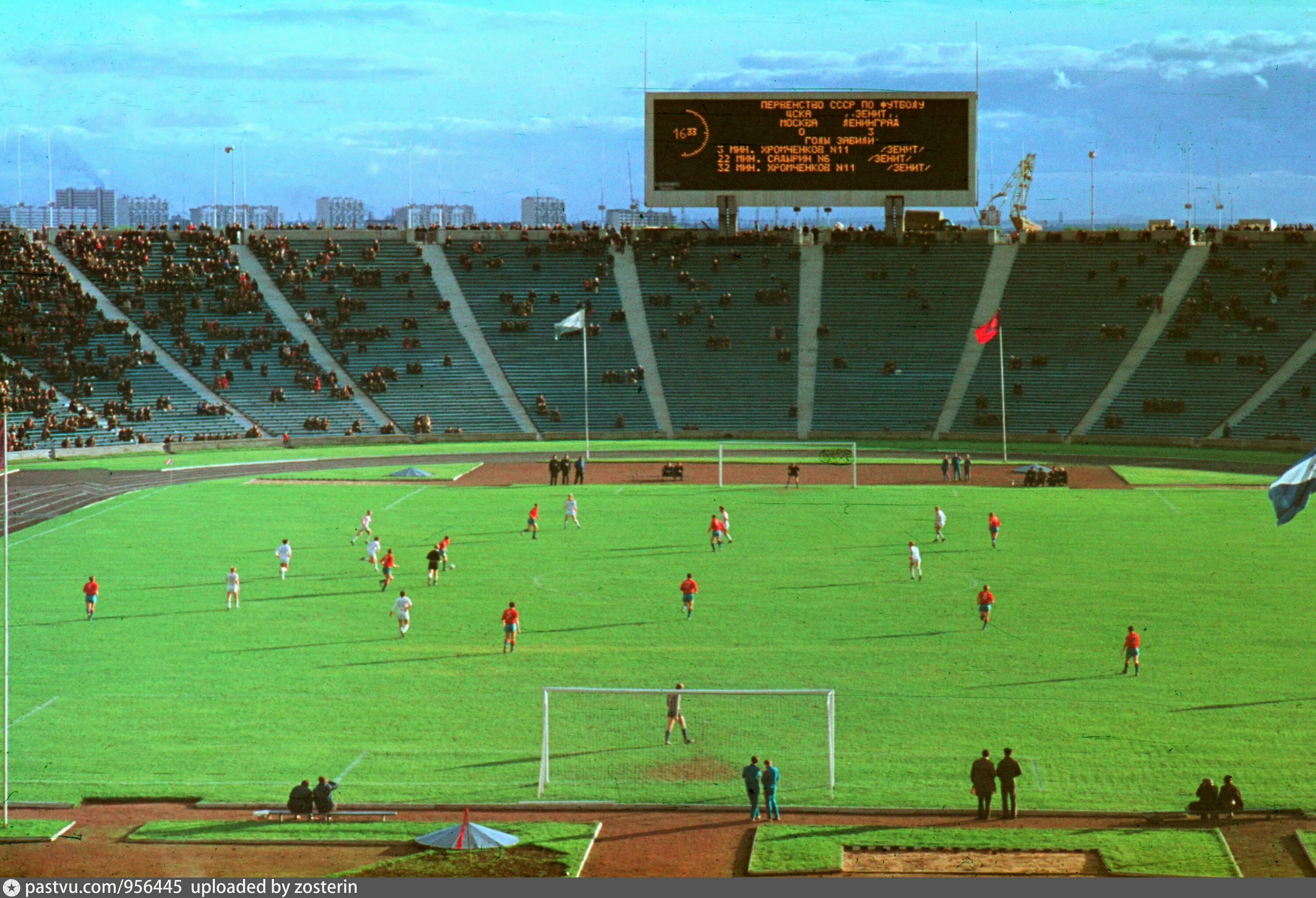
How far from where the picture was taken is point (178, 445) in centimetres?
7850

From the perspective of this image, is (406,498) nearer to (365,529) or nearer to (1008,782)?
(365,529)

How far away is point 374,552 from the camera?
4384 centimetres

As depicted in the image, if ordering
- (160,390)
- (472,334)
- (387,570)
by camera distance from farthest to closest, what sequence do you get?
(472,334) < (160,390) < (387,570)

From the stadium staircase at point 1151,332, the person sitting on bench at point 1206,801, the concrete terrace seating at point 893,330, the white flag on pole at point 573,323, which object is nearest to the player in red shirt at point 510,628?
the person sitting on bench at point 1206,801

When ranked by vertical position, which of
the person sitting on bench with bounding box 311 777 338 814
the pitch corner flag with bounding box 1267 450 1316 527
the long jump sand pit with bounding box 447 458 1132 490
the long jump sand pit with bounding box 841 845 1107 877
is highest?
the pitch corner flag with bounding box 1267 450 1316 527

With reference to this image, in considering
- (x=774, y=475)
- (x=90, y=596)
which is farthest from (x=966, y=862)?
(x=774, y=475)

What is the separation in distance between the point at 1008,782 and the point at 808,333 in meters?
68.2

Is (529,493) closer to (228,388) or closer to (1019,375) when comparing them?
(228,388)

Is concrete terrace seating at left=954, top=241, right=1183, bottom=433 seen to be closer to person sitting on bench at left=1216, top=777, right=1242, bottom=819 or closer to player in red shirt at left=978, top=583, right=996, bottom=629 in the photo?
player in red shirt at left=978, top=583, right=996, bottom=629

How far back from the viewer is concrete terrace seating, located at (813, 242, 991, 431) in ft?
278

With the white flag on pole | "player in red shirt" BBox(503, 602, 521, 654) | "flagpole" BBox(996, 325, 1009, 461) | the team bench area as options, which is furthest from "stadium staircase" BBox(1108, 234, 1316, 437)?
the team bench area

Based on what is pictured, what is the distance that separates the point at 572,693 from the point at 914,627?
33.8 feet

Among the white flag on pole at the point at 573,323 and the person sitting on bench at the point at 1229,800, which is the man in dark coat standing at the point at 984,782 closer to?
the person sitting on bench at the point at 1229,800

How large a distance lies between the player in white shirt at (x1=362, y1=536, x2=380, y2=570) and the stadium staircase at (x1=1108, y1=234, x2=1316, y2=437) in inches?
1957
